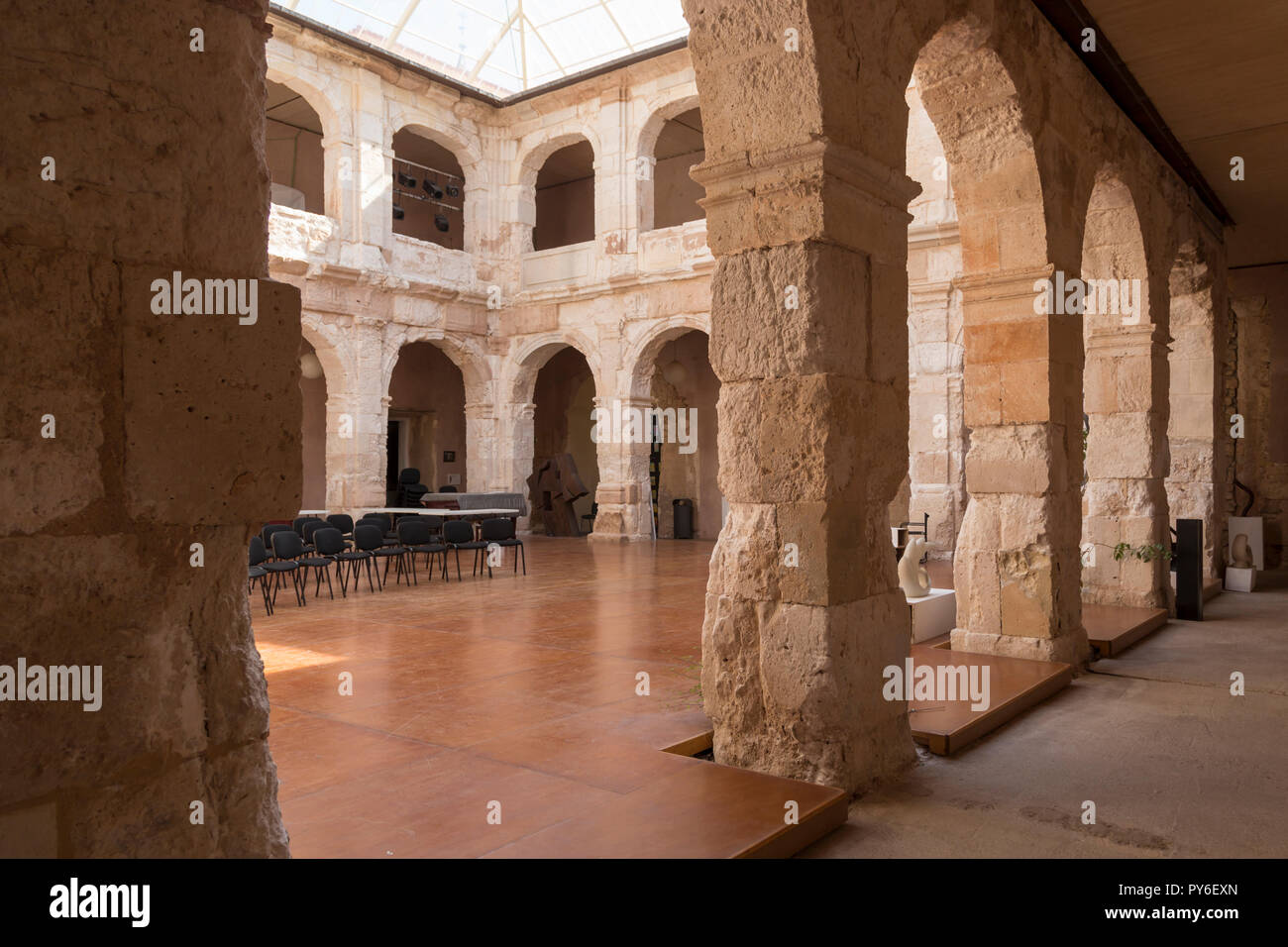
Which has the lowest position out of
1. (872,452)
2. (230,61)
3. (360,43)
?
(872,452)

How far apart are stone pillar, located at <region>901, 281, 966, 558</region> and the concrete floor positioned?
5683mm

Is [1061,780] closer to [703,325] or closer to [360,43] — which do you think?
[703,325]

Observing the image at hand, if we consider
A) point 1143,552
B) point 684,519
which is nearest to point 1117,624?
point 1143,552

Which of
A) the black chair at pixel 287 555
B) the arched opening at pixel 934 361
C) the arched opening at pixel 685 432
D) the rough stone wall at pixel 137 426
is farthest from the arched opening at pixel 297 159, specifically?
the rough stone wall at pixel 137 426

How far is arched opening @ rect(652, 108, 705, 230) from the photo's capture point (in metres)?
16.2

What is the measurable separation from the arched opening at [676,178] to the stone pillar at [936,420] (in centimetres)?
600

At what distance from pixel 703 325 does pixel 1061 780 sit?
1018 cm

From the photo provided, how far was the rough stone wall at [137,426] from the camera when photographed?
1.48 metres

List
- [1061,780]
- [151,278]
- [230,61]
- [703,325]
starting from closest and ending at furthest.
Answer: [151,278]
[230,61]
[1061,780]
[703,325]

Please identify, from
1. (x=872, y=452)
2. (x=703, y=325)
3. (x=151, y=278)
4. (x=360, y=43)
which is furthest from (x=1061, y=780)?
(x=360, y=43)

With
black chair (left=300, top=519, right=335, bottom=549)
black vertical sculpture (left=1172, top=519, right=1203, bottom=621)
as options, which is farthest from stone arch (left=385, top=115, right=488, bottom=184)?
black vertical sculpture (left=1172, top=519, right=1203, bottom=621)

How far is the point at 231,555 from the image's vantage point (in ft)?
5.79

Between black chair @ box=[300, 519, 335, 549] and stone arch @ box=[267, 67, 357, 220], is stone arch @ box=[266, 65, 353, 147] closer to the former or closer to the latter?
stone arch @ box=[267, 67, 357, 220]

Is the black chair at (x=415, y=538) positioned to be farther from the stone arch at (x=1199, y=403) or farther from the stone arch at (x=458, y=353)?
the stone arch at (x=1199, y=403)
